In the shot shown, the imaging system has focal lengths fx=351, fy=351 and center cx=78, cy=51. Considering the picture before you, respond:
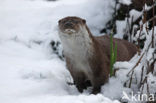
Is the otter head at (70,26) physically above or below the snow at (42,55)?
above

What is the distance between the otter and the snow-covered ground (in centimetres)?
17

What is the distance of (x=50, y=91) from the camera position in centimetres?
329

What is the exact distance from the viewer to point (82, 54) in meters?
3.46

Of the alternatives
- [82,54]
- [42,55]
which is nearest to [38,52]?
[42,55]

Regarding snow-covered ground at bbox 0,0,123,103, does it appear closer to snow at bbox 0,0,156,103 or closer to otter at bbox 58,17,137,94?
snow at bbox 0,0,156,103

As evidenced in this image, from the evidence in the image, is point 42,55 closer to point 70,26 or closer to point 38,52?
point 38,52

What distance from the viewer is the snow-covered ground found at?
3.04 m

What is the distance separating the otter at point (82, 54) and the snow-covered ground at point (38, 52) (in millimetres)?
167

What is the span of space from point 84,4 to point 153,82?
2818 mm

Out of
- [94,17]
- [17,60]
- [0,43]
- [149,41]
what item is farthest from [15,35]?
[149,41]

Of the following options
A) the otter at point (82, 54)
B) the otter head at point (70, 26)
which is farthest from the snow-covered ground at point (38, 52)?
the otter head at point (70, 26)

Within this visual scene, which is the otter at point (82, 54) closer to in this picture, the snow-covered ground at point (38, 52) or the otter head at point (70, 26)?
the otter head at point (70, 26)

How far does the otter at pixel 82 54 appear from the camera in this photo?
3.39m

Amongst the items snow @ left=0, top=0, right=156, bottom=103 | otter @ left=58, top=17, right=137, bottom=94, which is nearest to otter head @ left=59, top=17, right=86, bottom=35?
otter @ left=58, top=17, right=137, bottom=94
